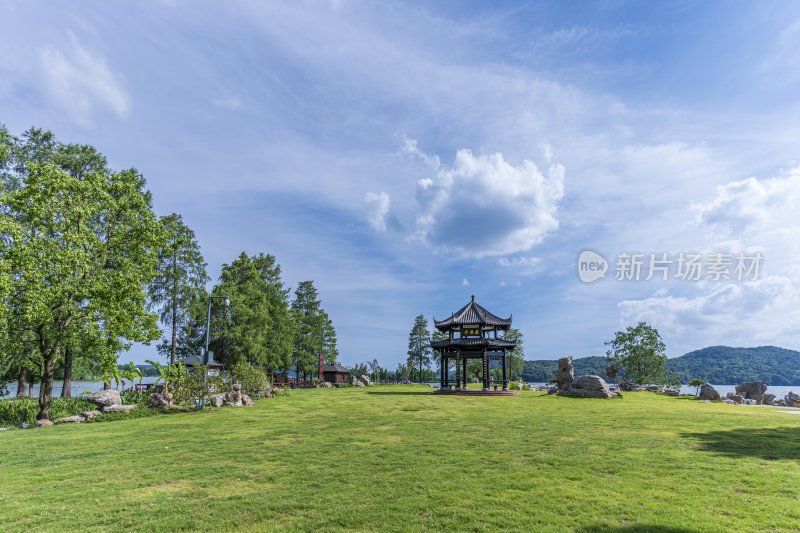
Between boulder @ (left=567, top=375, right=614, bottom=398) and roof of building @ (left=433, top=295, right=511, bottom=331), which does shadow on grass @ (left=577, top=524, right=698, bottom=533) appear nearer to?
boulder @ (left=567, top=375, right=614, bottom=398)

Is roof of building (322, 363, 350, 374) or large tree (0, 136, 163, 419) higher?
large tree (0, 136, 163, 419)

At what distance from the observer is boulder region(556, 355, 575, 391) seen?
111ft

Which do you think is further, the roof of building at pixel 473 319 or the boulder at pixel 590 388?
the roof of building at pixel 473 319

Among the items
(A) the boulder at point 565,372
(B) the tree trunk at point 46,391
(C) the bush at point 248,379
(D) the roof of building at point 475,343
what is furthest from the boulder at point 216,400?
(A) the boulder at point 565,372

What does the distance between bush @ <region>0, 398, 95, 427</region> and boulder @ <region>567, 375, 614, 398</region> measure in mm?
30026

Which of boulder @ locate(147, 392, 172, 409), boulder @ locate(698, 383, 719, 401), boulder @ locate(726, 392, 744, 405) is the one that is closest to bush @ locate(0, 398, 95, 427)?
boulder @ locate(147, 392, 172, 409)

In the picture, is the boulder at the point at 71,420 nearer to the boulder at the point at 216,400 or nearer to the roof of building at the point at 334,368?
the boulder at the point at 216,400

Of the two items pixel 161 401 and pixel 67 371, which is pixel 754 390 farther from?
pixel 67 371

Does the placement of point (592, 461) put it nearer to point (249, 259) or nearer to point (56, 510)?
point (56, 510)

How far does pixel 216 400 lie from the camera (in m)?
22.2

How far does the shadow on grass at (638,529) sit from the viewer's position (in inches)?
213

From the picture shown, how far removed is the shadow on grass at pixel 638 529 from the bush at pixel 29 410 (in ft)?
70.0

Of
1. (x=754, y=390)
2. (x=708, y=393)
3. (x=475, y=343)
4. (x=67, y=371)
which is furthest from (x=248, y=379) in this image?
(x=754, y=390)

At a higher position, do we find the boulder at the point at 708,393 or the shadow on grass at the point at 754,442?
the shadow on grass at the point at 754,442
